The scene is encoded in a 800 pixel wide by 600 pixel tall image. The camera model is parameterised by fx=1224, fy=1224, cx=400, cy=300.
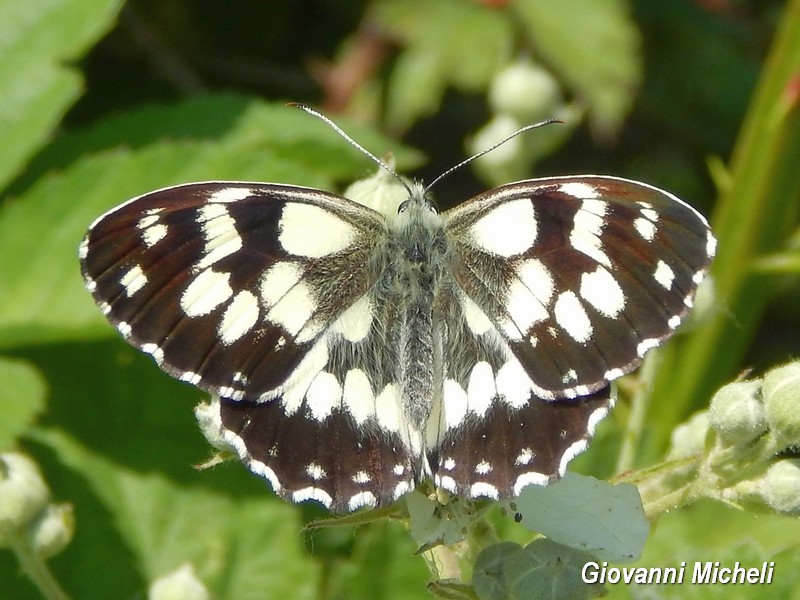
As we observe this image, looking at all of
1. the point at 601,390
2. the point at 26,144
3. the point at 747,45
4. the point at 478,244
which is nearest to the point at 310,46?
the point at 747,45

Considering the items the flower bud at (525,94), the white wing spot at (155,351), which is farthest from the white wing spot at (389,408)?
the flower bud at (525,94)

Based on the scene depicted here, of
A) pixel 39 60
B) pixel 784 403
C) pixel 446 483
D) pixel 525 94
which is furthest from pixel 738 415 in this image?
pixel 39 60

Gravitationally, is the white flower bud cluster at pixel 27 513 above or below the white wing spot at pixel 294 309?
below

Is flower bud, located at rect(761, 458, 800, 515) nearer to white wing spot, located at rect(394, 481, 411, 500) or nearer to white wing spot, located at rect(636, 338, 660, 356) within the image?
white wing spot, located at rect(636, 338, 660, 356)

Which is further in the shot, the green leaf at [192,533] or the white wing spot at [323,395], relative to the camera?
the green leaf at [192,533]

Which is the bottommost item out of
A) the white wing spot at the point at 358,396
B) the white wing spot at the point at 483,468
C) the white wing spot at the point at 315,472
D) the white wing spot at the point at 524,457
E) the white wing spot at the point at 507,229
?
the white wing spot at the point at 315,472

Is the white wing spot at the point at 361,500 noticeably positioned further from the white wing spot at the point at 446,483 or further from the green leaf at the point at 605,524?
the green leaf at the point at 605,524

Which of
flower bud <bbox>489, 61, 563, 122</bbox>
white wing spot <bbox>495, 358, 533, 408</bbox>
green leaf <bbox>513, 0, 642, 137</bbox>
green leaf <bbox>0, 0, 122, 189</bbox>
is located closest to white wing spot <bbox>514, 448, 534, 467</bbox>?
white wing spot <bbox>495, 358, 533, 408</bbox>
